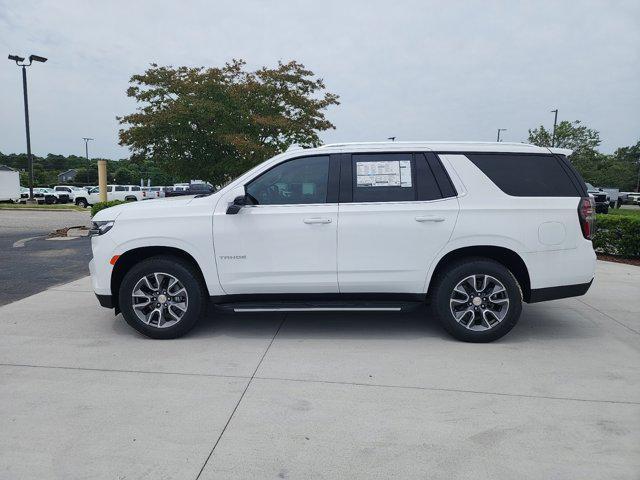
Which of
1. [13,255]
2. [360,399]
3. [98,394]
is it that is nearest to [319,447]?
[360,399]

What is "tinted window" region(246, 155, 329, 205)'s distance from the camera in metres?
4.78

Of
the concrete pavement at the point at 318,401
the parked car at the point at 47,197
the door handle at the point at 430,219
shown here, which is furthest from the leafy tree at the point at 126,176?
the door handle at the point at 430,219

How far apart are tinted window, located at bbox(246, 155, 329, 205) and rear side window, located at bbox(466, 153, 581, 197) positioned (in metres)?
1.48

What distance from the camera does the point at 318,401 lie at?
3.50m

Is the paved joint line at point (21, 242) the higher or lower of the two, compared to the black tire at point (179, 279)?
lower

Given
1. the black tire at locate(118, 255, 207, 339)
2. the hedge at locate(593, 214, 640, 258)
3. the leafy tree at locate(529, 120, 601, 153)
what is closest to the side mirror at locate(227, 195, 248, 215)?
the black tire at locate(118, 255, 207, 339)

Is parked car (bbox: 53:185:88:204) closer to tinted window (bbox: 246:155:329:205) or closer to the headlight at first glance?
the headlight

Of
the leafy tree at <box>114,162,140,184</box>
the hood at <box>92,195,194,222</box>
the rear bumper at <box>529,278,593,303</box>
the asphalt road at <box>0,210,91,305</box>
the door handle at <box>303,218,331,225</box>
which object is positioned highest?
the leafy tree at <box>114,162,140,184</box>

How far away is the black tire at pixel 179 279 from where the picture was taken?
4734 mm

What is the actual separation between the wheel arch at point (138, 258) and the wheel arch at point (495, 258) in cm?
234

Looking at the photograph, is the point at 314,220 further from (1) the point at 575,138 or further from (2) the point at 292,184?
(1) the point at 575,138

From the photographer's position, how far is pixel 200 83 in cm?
1752

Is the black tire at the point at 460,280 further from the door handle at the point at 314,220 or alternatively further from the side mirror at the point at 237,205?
the side mirror at the point at 237,205

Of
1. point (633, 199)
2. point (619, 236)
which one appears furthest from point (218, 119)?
point (633, 199)
